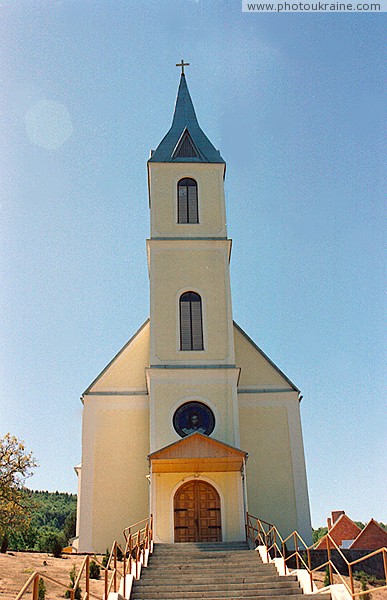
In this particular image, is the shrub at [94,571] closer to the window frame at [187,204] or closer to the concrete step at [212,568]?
the concrete step at [212,568]

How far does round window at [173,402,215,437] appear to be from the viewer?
2138 cm

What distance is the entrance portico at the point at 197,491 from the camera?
19234mm

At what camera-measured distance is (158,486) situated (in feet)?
64.6

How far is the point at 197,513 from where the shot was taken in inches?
771

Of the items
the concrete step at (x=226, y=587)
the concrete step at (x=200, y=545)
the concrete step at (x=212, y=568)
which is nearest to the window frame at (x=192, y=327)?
the concrete step at (x=200, y=545)

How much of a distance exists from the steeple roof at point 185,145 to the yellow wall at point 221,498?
1314cm

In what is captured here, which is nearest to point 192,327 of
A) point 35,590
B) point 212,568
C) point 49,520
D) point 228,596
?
point 212,568

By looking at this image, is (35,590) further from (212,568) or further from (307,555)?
(212,568)

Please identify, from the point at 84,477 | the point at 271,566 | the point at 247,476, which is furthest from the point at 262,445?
the point at 271,566

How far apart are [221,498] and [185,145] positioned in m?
15.1

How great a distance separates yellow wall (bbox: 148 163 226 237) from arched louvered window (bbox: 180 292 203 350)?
278 cm

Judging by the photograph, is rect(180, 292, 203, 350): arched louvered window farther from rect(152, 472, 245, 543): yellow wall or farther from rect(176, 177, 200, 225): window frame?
rect(152, 472, 245, 543): yellow wall

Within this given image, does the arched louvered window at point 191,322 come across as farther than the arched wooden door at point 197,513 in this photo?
Yes

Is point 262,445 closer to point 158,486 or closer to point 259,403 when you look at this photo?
point 259,403
